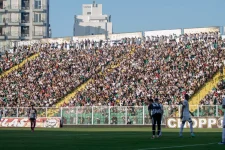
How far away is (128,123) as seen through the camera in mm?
62125

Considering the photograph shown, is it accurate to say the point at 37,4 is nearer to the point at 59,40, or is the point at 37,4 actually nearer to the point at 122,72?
the point at 59,40

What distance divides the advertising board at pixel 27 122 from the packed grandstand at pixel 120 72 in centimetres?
582

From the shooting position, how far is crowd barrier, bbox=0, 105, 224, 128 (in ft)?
188

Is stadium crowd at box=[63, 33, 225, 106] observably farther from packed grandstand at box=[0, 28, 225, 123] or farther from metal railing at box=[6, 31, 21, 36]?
metal railing at box=[6, 31, 21, 36]

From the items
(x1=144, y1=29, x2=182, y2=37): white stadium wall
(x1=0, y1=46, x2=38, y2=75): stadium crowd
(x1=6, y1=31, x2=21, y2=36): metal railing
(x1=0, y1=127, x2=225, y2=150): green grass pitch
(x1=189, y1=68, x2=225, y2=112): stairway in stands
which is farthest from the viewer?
(x1=6, y1=31, x2=21, y2=36): metal railing

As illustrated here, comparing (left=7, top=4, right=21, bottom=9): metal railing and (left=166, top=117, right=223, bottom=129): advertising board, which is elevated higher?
(left=7, top=4, right=21, bottom=9): metal railing

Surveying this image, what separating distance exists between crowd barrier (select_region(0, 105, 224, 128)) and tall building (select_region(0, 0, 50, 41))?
224ft

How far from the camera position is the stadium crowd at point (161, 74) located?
6594 cm

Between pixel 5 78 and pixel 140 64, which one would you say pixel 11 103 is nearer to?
pixel 5 78

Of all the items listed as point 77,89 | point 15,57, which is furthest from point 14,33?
point 77,89

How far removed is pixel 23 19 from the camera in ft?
446

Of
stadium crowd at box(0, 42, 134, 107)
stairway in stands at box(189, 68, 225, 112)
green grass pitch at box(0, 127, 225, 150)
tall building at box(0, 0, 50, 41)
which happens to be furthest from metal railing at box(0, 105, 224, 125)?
tall building at box(0, 0, 50, 41)

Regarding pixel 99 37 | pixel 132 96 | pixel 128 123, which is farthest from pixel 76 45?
pixel 128 123

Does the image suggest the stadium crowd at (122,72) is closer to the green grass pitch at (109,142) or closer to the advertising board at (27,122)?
the advertising board at (27,122)
